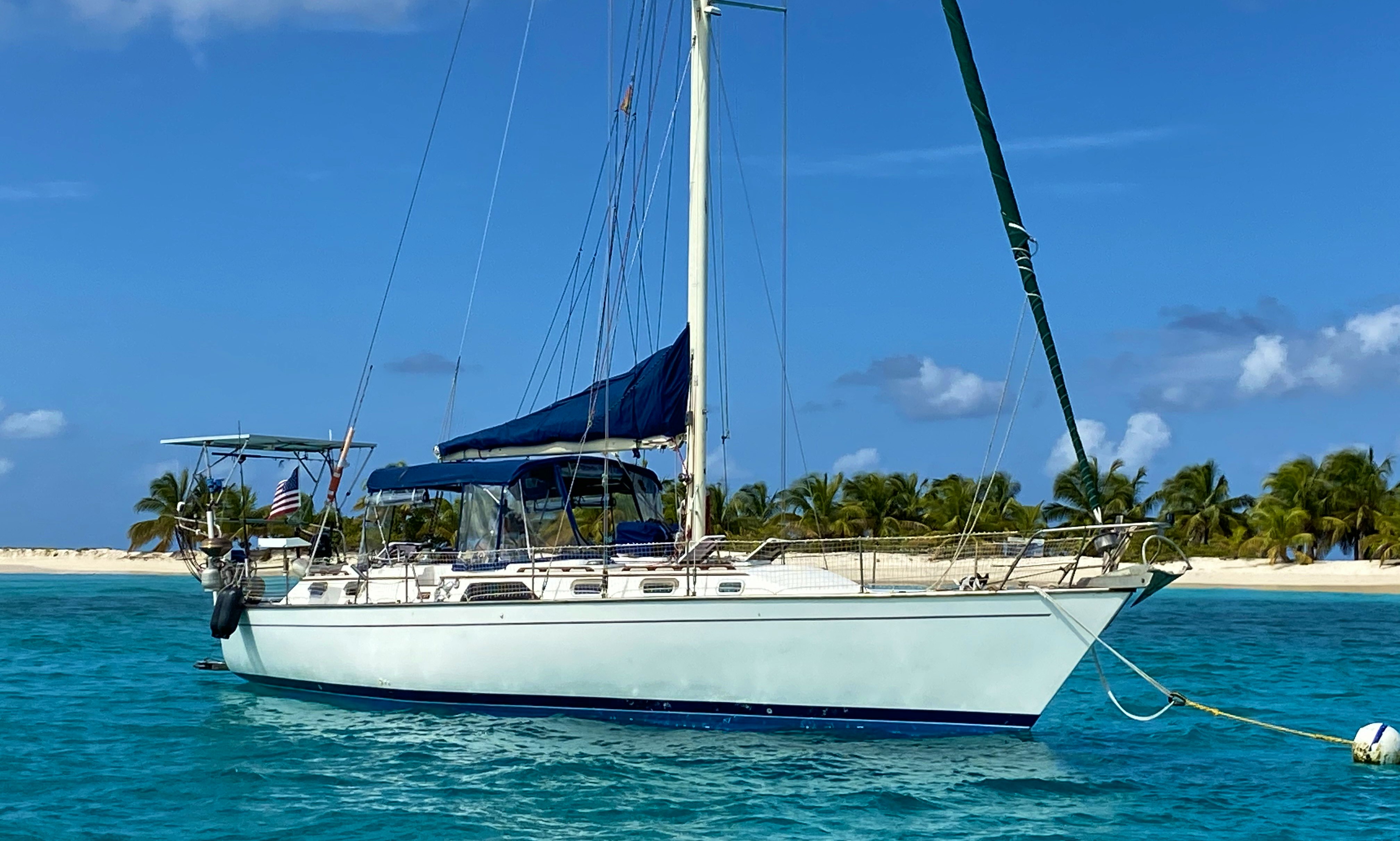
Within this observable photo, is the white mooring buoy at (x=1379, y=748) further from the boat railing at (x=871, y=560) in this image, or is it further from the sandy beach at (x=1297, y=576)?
the sandy beach at (x=1297, y=576)

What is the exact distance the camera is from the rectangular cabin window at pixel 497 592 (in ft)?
50.0

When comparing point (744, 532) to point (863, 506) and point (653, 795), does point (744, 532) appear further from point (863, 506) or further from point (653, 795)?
point (653, 795)

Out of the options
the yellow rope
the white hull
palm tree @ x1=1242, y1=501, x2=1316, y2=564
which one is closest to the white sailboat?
the white hull

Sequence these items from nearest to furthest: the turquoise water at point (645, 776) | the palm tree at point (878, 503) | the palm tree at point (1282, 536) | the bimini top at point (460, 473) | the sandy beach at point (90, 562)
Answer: the turquoise water at point (645, 776) < the bimini top at point (460, 473) < the palm tree at point (1282, 536) < the palm tree at point (878, 503) < the sandy beach at point (90, 562)

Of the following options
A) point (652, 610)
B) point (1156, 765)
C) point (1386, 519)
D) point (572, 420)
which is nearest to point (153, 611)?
point (572, 420)

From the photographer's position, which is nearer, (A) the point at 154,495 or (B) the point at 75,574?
(A) the point at 154,495

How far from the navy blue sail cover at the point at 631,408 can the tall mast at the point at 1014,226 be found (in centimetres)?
475

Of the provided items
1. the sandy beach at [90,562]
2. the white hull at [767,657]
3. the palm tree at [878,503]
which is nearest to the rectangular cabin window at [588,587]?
the white hull at [767,657]

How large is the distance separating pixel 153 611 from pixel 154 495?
3212cm

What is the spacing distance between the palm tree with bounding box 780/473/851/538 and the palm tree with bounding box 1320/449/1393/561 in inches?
781

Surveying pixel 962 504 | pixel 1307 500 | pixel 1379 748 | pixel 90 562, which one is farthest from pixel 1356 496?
pixel 90 562

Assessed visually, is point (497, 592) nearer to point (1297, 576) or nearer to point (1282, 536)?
point (1297, 576)

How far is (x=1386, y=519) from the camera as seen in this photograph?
48219 millimetres

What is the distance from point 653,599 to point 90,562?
78.6m
